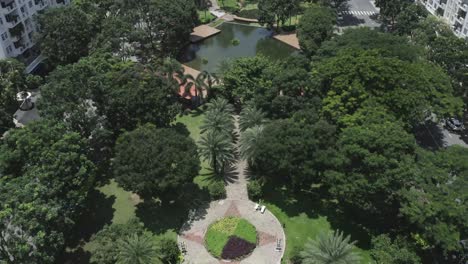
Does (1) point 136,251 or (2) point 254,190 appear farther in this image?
(2) point 254,190

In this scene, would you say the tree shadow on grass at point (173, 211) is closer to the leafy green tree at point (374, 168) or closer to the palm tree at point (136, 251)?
the palm tree at point (136, 251)

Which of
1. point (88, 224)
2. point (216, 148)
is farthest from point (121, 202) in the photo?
point (216, 148)

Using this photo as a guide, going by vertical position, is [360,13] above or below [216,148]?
above

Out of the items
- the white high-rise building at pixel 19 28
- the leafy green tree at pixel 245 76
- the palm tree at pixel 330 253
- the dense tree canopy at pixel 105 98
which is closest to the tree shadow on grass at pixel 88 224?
the dense tree canopy at pixel 105 98

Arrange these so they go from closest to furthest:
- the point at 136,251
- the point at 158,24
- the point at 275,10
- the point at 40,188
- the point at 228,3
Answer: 1. the point at 136,251
2. the point at 40,188
3. the point at 158,24
4. the point at 275,10
5. the point at 228,3

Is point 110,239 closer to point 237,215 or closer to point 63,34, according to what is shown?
point 237,215

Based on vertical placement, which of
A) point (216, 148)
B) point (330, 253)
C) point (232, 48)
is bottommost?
point (330, 253)
